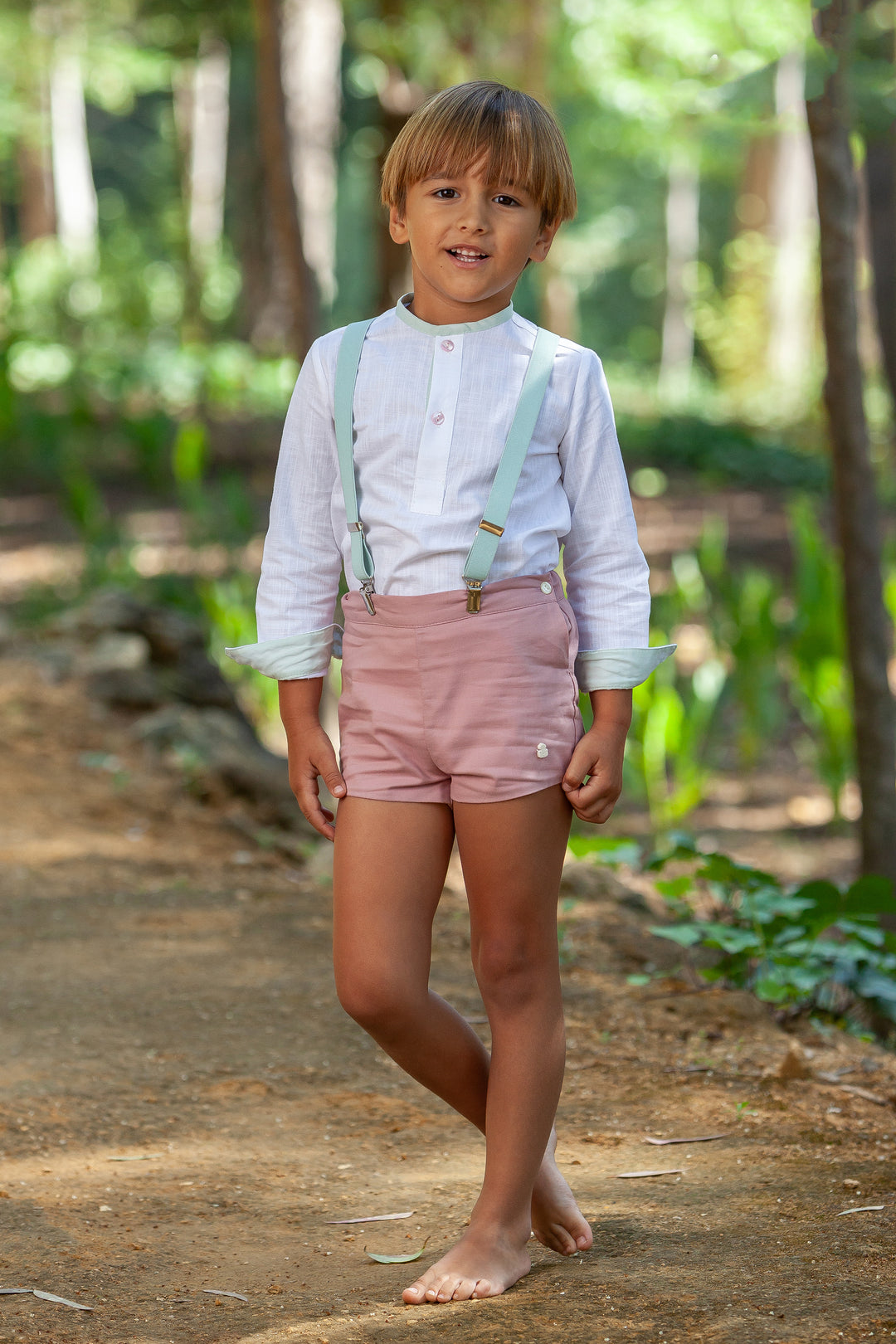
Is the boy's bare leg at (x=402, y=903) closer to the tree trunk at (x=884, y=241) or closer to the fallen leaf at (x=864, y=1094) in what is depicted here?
the fallen leaf at (x=864, y=1094)

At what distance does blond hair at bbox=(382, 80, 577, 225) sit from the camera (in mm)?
1570

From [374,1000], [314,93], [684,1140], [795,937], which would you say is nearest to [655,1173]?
[684,1140]

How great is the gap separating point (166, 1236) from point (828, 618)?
316cm

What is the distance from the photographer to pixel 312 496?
5.62 feet

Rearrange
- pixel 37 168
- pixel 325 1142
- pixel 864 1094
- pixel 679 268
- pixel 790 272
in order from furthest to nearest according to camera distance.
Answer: pixel 37 168, pixel 679 268, pixel 790 272, pixel 864 1094, pixel 325 1142

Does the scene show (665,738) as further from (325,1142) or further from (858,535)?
(325,1142)

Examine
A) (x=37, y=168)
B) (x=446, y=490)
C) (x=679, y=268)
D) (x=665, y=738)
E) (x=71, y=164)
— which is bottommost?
(x=665, y=738)

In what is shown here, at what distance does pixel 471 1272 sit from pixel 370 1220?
0.32 m

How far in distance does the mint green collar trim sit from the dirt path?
108cm

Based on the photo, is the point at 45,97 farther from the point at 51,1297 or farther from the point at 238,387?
the point at 51,1297

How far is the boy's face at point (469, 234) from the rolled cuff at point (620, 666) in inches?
16.8

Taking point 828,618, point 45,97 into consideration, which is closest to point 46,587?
point 828,618

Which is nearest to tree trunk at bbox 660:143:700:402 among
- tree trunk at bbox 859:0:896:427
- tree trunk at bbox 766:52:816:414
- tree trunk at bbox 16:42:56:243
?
tree trunk at bbox 766:52:816:414

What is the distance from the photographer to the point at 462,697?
5.18ft
